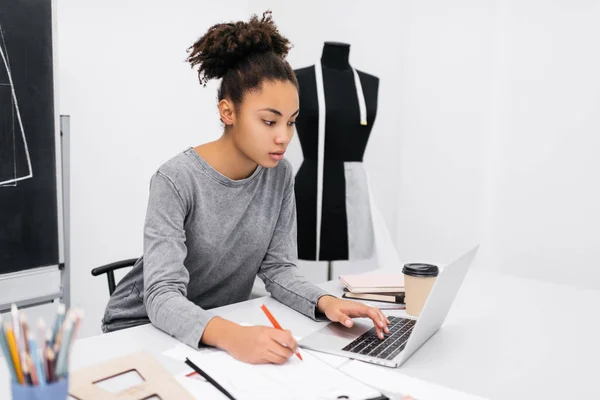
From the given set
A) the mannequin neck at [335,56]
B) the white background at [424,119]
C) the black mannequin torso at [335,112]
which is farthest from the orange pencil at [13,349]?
the white background at [424,119]

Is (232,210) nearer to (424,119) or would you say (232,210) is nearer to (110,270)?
(110,270)

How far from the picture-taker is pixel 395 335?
1.01 m

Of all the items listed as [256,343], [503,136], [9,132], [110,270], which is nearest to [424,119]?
[503,136]

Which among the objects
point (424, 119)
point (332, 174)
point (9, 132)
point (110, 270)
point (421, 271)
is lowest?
point (110, 270)

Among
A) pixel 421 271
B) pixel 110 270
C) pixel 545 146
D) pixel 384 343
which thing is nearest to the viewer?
pixel 384 343

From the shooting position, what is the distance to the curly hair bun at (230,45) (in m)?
1.21

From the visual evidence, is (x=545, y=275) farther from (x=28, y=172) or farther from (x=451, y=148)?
(x=28, y=172)

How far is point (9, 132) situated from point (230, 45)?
1.05m

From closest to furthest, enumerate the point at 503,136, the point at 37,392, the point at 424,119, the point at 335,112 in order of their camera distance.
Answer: the point at 37,392 < the point at 335,112 < the point at 503,136 < the point at 424,119

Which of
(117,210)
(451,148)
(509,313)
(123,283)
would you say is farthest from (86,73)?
(509,313)

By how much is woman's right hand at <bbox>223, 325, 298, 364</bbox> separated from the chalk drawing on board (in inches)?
52.7

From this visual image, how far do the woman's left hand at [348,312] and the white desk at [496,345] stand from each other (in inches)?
1.7

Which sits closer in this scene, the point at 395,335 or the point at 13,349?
the point at 13,349

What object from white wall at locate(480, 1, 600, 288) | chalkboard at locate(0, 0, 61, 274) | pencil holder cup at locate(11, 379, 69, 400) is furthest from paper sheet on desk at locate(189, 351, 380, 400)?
white wall at locate(480, 1, 600, 288)
